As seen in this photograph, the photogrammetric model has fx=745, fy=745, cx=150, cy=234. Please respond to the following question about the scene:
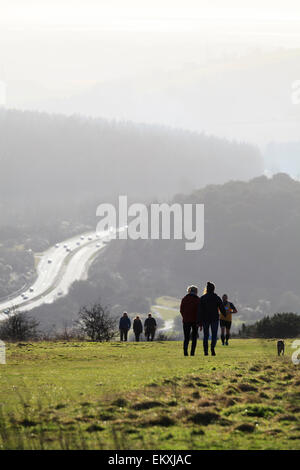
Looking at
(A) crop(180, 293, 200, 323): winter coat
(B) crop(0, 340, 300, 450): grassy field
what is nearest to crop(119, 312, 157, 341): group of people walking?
(B) crop(0, 340, 300, 450): grassy field

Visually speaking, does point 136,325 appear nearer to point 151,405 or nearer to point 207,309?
point 207,309

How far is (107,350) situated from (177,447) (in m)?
22.0

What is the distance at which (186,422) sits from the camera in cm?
1375

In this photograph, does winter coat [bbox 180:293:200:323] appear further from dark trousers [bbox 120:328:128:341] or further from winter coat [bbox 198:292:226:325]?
dark trousers [bbox 120:328:128:341]

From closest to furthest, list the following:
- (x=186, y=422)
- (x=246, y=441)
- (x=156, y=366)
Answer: (x=246, y=441)
(x=186, y=422)
(x=156, y=366)

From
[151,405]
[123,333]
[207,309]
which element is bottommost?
[151,405]

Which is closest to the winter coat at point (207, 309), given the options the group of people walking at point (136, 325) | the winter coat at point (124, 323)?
the group of people walking at point (136, 325)

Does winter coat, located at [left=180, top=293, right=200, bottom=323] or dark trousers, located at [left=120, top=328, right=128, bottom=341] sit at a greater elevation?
winter coat, located at [left=180, top=293, right=200, bottom=323]

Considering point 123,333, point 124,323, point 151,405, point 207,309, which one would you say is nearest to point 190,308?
point 207,309

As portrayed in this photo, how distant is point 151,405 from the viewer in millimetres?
15352

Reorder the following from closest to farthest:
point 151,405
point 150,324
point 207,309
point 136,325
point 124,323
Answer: point 151,405 < point 207,309 < point 124,323 < point 150,324 < point 136,325

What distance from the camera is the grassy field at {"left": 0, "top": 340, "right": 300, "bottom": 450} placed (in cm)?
1216
